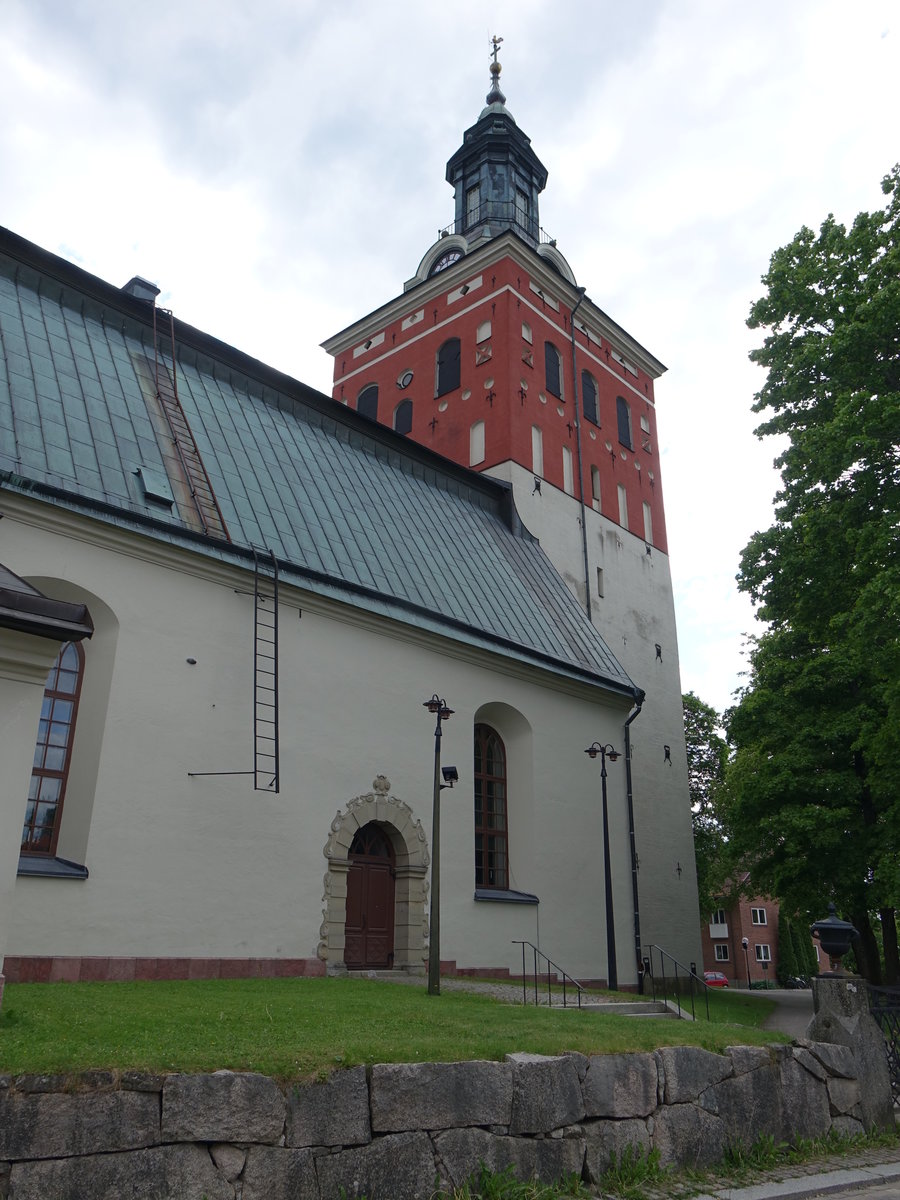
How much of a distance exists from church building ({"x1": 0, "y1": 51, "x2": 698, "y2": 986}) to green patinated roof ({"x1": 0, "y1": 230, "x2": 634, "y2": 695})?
0.20 ft

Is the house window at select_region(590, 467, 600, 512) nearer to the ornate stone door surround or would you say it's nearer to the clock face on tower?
the clock face on tower

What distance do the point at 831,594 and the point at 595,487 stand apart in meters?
12.5

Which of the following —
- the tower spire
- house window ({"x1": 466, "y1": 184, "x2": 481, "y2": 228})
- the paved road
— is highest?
the tower spire

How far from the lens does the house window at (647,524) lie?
29906 mm

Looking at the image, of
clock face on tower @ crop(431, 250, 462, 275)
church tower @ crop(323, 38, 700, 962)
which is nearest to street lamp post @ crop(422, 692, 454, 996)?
church tower @ crop(323, 38, 700, 962)

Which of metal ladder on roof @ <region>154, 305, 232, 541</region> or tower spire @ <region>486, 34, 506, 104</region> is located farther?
tower spire @ <region>486, 34, 506, 104</region>

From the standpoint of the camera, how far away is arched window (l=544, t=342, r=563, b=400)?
2920 centimetres

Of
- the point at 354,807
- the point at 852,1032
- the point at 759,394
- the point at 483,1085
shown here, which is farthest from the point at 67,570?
the point at 759,394

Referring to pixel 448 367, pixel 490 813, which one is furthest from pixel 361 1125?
pixel 448 367

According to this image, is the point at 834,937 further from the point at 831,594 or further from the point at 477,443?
the point at 477,443

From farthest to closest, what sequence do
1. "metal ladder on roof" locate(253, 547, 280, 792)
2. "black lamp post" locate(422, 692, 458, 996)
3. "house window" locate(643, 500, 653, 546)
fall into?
"house window" locate(643, 500, 653, 546)
"metal ladder on roof" locate(253, 547, 280, 792)
"black lamp post" locate(422, 692, 458, 996)

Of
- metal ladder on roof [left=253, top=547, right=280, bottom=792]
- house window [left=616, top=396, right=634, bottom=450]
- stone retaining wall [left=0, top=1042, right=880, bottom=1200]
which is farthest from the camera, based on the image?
house window [left=616, top=396, right=634, bottom=450]

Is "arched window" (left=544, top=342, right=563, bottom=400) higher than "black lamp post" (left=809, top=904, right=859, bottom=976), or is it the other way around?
"arched window" (left=544, top=342, right=563, bottom=400)

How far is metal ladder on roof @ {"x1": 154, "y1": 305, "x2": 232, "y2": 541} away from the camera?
15.1 meters
